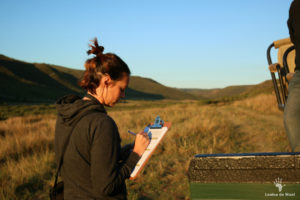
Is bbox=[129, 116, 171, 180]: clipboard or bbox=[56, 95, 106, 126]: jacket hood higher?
bbox=[56, 95, 106, 126]: jacket hood

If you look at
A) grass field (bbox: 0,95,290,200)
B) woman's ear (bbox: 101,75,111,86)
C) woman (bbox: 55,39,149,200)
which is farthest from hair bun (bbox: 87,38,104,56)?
grass field (bbox: 0,95,290,200)

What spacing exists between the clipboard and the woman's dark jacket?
0.04 metres

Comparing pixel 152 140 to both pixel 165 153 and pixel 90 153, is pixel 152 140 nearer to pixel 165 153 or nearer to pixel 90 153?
pixel 90 153

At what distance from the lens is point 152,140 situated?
→ 1.81m

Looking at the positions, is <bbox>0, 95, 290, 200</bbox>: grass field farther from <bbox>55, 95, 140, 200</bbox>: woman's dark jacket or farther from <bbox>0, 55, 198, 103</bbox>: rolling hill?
<bbox>0, 55, 198, 103</bbox>: rolling hill

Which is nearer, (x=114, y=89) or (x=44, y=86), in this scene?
(x=114, y=89)

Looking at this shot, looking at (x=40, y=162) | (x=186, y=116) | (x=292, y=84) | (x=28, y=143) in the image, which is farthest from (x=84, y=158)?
(x=186, y=116)

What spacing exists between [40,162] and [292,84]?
4.69m

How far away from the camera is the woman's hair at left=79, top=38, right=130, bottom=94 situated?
5.51 ft

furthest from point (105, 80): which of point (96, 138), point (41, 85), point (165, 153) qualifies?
point (41, 85)

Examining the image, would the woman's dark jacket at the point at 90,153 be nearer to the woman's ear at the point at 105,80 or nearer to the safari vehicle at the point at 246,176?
the woman's ear at the point at 105,80

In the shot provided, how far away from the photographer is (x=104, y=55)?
1.72m

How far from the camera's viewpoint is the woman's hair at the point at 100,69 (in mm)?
1681

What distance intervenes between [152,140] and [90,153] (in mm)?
453
